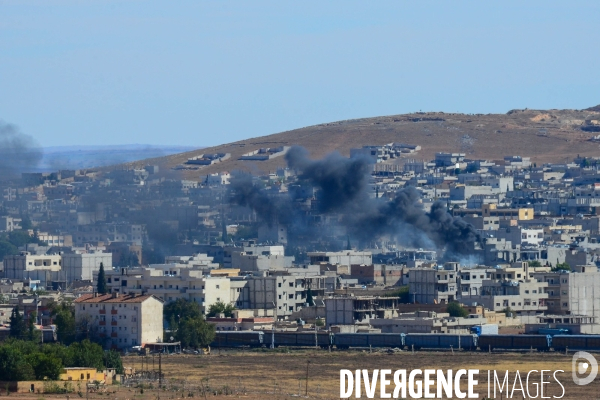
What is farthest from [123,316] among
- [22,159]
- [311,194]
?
[22,159]

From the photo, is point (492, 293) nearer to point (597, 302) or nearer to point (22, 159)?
point (597, 302)

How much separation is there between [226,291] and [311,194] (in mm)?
66871

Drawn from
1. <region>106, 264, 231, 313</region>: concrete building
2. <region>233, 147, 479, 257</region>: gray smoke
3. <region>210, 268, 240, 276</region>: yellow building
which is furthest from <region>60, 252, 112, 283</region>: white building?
<region>106, 264, 231, 313</region>: concrete building

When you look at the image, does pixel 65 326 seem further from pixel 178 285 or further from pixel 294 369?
pixel 294 369

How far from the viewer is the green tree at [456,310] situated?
283 feet

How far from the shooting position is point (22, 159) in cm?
17088

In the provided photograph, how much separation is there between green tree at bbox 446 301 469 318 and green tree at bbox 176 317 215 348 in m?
13.4

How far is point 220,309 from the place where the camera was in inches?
3462

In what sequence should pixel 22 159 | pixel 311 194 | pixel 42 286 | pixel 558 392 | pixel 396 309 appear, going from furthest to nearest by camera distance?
pixel 22 159 < pixel 311 194 < pixel 42 286 < pixel 396 309 < pixel 558 392

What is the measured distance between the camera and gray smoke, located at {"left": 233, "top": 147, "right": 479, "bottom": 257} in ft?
415

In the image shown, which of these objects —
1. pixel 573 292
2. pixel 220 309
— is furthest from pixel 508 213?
pixel 220 309

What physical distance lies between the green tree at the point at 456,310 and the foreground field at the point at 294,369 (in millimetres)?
11515

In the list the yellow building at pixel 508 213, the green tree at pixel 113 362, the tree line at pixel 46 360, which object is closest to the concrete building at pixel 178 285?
the green tree at pixel 113 362

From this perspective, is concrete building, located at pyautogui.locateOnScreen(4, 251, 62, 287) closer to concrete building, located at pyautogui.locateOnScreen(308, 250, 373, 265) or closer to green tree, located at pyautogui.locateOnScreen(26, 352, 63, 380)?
concrete building, located at pyautogui.locateOnScreen(308, 250, 373, 265)
